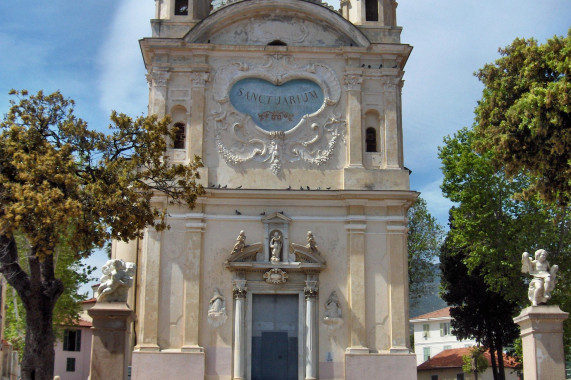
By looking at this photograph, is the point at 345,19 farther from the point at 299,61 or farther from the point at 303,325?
the point at 303,325

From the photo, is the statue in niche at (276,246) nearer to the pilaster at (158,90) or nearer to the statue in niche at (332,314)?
the statue in niche at (332,314)

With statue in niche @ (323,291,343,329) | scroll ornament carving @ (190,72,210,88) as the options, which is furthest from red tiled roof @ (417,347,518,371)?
scroll ornament carving @ (190,72,210,88)

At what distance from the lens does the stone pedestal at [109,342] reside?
1602cm

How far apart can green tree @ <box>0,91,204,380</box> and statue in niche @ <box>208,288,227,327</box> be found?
773cm

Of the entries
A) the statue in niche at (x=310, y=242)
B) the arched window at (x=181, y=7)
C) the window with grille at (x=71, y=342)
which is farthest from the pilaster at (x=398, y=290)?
the window with grille at (x=71, y=342)

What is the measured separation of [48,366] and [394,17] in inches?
743

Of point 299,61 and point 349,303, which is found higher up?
point 299,61

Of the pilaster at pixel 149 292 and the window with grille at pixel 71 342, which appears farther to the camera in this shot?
the window with grille at pixel 71 342

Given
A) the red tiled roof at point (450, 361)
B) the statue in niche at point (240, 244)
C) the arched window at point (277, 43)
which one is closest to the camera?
the statue in niche at point (240, 244)

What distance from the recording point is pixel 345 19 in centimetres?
2844

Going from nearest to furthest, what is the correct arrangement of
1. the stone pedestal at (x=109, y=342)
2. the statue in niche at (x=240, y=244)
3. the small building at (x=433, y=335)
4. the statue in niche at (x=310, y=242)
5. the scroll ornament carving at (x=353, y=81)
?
the stone pedestal at (x=109, y=342)
the statue in niche at (x=240, y=244)
the statue in niche at (x=310, y=242)
the scroll ornament carving at (x=353, y=81)
the small building at (x=433, y=335)

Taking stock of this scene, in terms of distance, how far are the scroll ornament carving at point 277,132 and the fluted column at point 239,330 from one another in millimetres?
4132

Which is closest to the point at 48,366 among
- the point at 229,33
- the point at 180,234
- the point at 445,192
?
the point at 180,234

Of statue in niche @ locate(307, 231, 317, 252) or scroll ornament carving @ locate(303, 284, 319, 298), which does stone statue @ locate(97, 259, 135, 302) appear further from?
statue in niche @ locate(307, 231, 317, 252)
